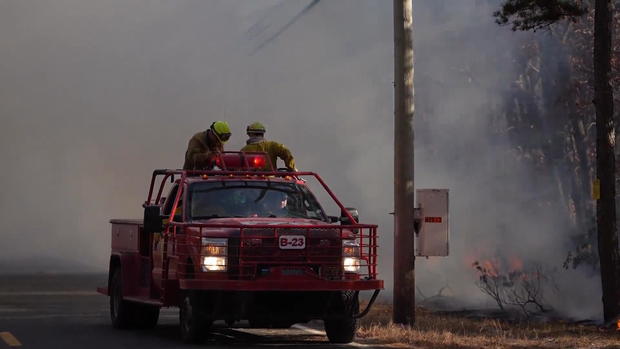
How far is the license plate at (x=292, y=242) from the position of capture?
45.3 feet

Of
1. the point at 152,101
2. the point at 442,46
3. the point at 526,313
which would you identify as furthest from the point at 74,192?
the point at 526,313

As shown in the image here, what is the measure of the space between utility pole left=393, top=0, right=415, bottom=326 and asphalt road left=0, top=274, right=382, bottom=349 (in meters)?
1.13

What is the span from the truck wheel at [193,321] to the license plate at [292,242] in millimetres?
979

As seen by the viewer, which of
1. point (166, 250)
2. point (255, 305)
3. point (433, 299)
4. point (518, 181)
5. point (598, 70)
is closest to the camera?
point (255, 305)

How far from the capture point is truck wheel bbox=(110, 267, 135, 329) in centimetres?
1634

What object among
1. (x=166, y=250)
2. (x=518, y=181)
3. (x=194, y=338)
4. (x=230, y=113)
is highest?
(x=230, y=113)

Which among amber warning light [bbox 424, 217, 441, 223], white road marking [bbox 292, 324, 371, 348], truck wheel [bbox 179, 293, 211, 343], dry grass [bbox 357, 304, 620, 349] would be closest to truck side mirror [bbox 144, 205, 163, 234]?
truck wheel [bbox 179, 293, 211, 343]

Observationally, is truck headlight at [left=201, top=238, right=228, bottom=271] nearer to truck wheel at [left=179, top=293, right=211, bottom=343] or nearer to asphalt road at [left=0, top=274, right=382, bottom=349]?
truck wheel at [left=179, top=293, right=211, bottom=343]

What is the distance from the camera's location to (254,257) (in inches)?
540

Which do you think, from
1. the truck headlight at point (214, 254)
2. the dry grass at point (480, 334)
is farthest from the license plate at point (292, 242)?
the dry grass at point (480, 334)

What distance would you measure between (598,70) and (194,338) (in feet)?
20.0

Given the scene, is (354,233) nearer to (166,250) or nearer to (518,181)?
(166,250)

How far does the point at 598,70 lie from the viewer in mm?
16859

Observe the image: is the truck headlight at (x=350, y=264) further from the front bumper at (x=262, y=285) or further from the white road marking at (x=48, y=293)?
the white road marking at (x=48, y=293)
